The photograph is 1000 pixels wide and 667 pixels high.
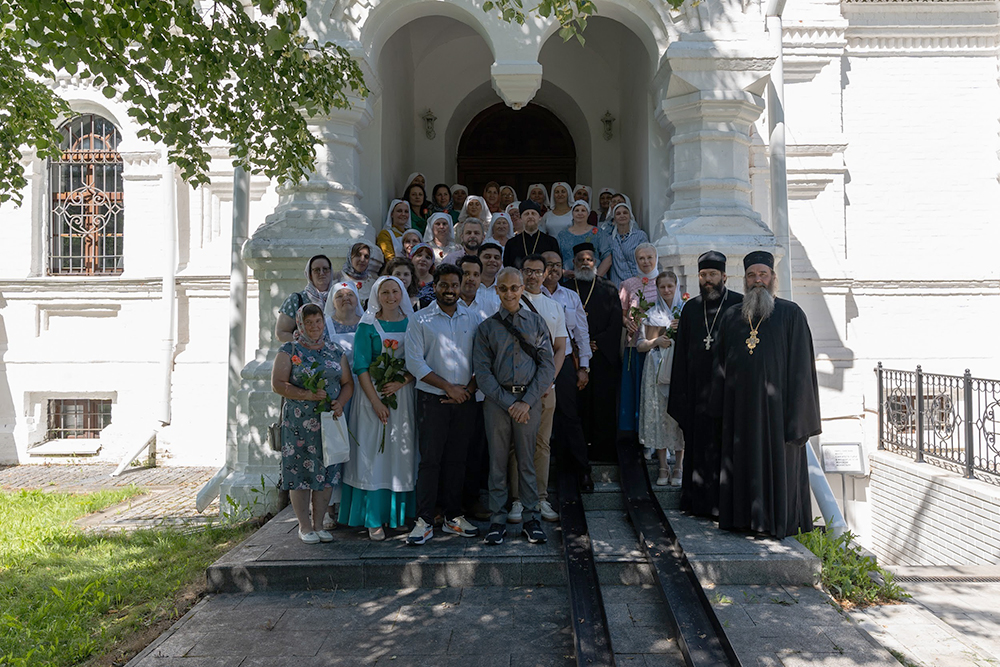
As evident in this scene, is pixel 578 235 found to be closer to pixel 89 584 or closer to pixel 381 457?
pixel 381 457

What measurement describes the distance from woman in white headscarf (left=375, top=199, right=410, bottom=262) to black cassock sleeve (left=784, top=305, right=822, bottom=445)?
150 inches

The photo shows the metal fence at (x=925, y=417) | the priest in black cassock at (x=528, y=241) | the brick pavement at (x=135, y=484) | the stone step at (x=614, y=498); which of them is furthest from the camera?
the metal fence at (x=925, y=417)

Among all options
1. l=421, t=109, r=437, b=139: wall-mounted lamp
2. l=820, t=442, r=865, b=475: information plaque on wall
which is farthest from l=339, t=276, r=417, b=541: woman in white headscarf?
l=820, t=442, r=865, b=475: information plaque on wall

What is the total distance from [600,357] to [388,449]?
210 centimetres

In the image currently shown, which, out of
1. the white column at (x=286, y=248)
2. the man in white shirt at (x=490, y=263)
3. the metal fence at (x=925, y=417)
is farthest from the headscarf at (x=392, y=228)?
the metal fence at (x=925, y=417)

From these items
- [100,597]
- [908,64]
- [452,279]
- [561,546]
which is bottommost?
[100,597]

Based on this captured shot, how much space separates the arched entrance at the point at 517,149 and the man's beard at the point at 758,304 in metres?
6.40

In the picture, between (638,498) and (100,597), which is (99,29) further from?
(638,498)

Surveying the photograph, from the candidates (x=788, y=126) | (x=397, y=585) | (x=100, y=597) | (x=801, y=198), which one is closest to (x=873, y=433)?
(x=801, y=198)

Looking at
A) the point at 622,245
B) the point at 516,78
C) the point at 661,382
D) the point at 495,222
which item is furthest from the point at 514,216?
the point at 661,382

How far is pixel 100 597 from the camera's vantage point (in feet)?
16.0

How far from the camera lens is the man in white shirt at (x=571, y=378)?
5543 mm

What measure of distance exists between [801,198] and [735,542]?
7171 mm

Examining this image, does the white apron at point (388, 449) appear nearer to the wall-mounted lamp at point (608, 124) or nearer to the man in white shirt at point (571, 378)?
the man in white shirt at point (571, 378)
